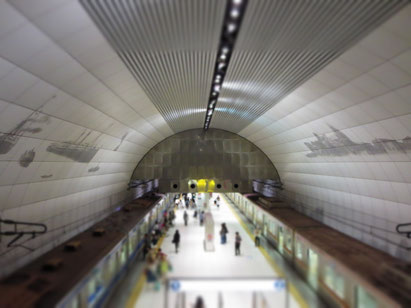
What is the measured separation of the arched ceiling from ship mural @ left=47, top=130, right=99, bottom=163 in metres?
0.05

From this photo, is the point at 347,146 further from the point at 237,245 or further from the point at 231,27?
the point at 231,27

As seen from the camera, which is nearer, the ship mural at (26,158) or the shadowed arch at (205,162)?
the ship mural at (26,158)

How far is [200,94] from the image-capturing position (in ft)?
40.5

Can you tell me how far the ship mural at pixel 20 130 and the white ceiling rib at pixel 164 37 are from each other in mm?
2416

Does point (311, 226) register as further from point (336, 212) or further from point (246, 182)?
point (246, 182)

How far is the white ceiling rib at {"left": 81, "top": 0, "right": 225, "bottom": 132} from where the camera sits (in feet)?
16.7

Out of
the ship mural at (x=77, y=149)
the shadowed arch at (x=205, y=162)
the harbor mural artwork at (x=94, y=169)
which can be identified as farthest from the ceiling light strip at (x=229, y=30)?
the shadowed arch at (x=205, y=162)

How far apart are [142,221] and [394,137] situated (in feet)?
33.2

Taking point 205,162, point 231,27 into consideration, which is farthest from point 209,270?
point 205,162

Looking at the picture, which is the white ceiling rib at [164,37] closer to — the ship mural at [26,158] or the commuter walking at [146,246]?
the ship mural at [26,158]

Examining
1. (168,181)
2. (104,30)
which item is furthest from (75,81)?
(168,181)

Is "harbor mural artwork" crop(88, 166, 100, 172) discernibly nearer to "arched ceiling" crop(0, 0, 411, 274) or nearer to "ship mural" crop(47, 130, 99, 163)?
"arched ceiling" crop(0, 0, 411, 274)

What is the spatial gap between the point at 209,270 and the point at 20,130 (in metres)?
7.14

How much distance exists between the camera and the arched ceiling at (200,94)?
16.8 feet
